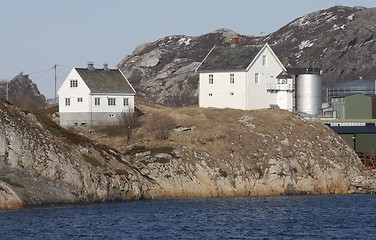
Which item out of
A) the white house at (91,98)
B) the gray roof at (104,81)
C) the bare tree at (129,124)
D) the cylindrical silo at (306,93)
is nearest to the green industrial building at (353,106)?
the cylindrical silo at (306,93)

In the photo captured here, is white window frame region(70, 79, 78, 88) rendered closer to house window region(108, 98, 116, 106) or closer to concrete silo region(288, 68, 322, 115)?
house window region(108, 98, 116, 106)

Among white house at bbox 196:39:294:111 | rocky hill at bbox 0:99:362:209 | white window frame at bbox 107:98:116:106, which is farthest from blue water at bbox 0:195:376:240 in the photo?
white house at bbox 196:39:294:111

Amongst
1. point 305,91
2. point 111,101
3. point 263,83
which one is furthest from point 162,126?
point 305,91

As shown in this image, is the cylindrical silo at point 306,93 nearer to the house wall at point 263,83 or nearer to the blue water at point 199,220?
the house wall at point 263,83

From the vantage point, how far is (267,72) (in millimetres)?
128500

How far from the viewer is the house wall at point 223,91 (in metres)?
125

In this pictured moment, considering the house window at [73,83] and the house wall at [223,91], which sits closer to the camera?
the house window at [73,83]

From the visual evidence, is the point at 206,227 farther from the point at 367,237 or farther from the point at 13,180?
the point at 13,180

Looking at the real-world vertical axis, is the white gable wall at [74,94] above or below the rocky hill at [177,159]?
above

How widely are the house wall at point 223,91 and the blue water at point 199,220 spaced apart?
3309cm

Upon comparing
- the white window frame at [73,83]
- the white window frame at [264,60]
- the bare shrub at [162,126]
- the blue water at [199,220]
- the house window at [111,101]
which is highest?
the white window frame at [264,60]

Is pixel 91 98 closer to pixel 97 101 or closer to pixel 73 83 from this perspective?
pixel 97 101

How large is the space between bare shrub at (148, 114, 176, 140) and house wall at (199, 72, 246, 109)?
14317 mm

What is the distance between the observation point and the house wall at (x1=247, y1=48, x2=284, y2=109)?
125688 mm
